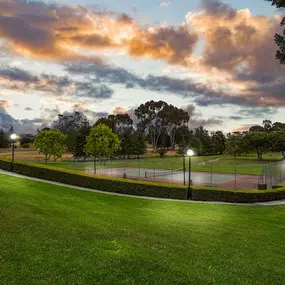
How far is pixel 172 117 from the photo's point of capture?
387 ft

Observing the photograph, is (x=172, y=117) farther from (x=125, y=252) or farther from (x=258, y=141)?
(x=125, y=252)

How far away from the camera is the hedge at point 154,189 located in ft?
81.7

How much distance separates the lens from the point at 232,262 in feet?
26.2

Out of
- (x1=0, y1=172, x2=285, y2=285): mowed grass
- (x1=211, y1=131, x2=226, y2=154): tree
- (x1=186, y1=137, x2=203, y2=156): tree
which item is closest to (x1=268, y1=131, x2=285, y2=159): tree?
(x1=186, y1=137, x2=203, y2=156): tree

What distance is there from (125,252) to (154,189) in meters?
Result: 17.8

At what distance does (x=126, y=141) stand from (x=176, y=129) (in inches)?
→ 1511

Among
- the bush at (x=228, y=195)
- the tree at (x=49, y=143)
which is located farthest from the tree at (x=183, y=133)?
the bush at (x=228, y=195)

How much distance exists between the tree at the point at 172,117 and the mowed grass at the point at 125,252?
105563 mm

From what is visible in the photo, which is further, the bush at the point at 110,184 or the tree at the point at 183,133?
the tree at the point at 183,133

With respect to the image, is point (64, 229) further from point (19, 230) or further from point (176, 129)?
point (176, 129)

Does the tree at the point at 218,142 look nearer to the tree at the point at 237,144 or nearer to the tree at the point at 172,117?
the tree at the point at 172,117

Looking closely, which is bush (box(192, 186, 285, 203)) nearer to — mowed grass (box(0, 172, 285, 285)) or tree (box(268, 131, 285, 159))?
mowed grass (box(0, 172, 285, 285))

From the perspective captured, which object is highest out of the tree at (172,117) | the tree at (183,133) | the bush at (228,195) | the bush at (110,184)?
the tree at (172,117)

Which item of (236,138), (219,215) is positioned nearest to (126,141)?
(236,138)
